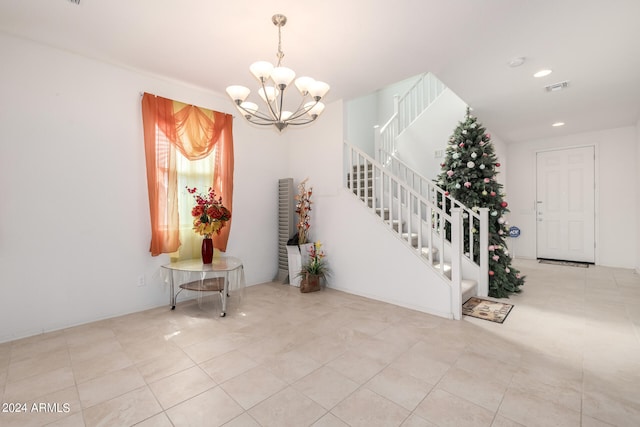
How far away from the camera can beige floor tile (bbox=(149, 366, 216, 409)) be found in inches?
75.9

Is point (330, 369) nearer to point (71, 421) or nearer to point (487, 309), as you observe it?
point (71, 421)

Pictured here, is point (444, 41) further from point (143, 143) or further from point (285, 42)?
point (143, 143)

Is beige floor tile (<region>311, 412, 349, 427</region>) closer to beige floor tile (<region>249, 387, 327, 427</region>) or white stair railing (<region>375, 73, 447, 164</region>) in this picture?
beige floor tile (<region>249, 387, 327, 427</region>)

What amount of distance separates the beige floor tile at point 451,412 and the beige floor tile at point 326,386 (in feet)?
1.54

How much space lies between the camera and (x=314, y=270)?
4.42 metres

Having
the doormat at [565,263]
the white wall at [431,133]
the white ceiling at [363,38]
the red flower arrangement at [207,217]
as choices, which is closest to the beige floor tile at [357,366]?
the red flower arrangement at [207,217]

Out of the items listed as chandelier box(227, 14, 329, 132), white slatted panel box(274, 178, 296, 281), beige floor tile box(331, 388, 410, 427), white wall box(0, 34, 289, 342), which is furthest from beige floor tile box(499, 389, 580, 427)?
white wall box(0, 34, 289, 342)

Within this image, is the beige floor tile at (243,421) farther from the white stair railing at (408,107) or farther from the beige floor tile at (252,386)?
the white stair railing at (408,107)

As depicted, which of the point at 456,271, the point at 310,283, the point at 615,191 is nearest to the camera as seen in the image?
the point at 456,271

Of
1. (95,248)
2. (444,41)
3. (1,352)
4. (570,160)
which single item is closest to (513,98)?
(444,41)

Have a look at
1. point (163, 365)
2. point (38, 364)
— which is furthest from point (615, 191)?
point (38, 364)

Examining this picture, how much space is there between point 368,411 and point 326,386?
0.36 metres

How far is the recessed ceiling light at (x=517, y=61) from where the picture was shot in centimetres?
327

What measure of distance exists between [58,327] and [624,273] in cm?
862
